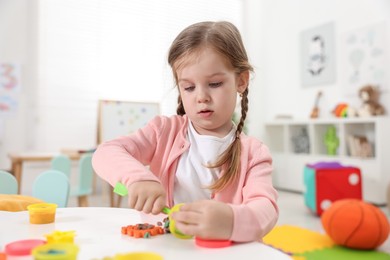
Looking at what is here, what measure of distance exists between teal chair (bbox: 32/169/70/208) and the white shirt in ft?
1.53

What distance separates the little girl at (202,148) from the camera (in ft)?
2.00

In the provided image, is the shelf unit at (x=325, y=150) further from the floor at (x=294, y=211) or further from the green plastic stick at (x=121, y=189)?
the green plastic stick at (x=121, y=189)

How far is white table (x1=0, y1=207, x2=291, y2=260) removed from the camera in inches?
17.7

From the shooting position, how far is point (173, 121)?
925 mm

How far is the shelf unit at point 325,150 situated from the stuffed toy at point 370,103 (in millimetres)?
112

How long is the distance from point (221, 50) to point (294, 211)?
239 centimetres

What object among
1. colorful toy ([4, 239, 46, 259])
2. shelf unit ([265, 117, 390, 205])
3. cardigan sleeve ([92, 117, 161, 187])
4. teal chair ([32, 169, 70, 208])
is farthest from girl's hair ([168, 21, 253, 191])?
shelf unit ([265, 117, 390, 205])

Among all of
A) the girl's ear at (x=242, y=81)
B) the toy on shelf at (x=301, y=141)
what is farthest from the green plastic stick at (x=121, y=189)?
the toy on shelf at (x=301, y=141)

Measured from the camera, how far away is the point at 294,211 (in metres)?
2.87

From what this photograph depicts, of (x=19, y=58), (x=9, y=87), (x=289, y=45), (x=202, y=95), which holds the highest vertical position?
(x=289, y=45)

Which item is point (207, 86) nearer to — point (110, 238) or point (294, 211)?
point (110, 238)

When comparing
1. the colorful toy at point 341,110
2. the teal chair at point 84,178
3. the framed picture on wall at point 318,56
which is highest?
the framed picture on wall at point 318,56

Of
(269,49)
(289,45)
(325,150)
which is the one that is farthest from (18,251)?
(269,49)

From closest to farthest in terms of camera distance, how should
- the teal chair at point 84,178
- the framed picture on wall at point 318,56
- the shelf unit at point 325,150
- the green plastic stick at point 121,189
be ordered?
the green plastic stick at point 121,189
the teal chair at point 84,178
the shelf unit at point 325,150
the framed picture on wall at point 318,56
